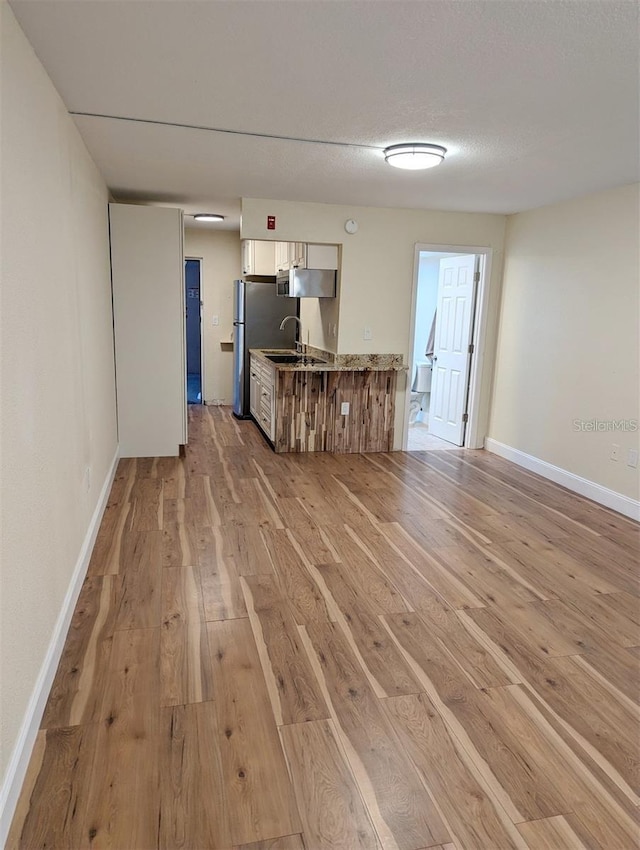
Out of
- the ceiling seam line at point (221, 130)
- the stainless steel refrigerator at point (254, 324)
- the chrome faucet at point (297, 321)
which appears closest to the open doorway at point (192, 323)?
the stainless steel refrigerator at point (254, 324)

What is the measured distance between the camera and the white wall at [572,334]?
421 cm

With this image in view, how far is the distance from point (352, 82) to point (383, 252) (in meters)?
3.20

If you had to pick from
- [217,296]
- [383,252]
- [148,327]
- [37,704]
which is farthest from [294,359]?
[37,704]

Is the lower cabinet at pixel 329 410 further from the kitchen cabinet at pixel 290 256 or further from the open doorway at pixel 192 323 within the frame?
the open doorway at pixel 192 323

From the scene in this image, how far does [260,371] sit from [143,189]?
2.24 m

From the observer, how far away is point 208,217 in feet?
21.0

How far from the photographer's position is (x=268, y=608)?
2.76 m

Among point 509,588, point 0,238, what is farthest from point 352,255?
point 0,238

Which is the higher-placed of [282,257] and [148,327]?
[282,257]

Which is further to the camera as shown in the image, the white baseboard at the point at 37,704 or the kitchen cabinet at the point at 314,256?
the kitchen cabinet at the point at 314,256

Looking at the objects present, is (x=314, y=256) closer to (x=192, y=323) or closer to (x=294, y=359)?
(x=294, y=359)

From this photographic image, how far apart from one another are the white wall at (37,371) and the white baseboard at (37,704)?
0.10 feet

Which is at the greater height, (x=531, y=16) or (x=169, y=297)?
(x=531, y=16)

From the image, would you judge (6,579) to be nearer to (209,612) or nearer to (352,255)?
(209,612)
